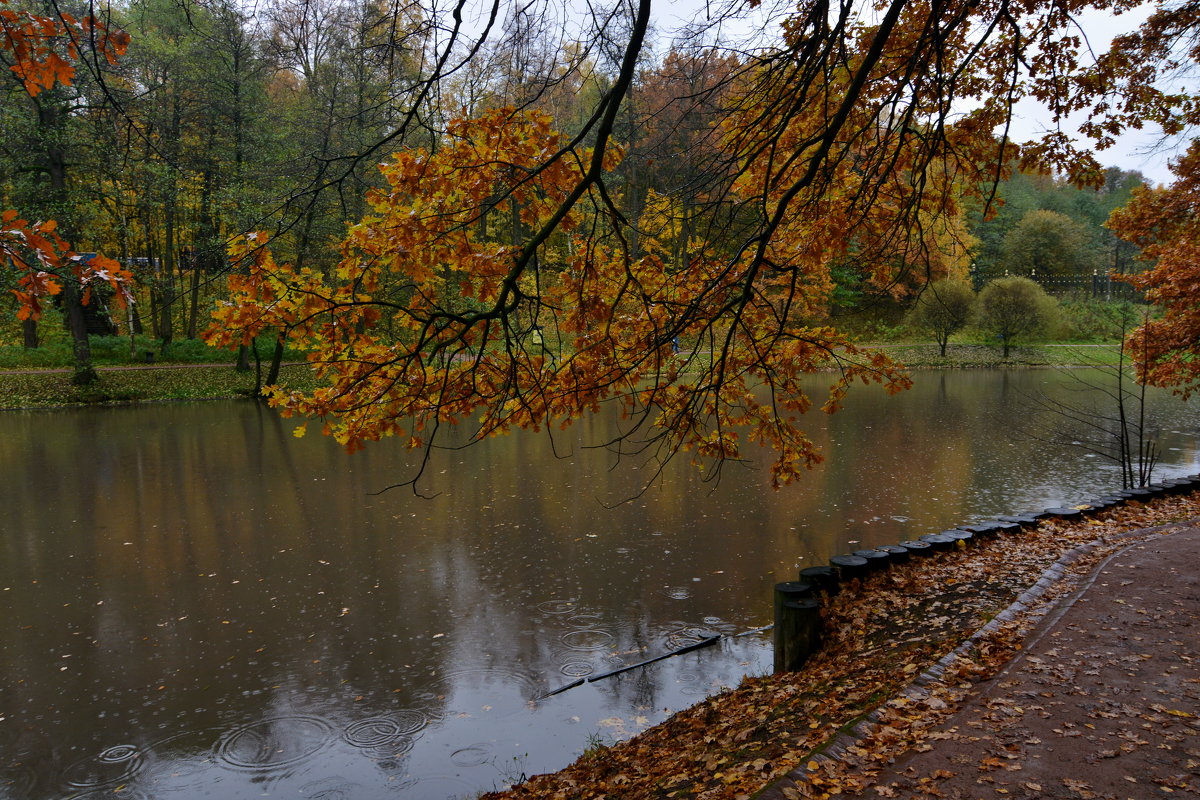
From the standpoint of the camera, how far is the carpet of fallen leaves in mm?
3105

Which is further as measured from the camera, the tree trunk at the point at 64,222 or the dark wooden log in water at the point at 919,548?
the tree trunk at the point at 64,222

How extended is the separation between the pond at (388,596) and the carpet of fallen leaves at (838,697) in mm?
497

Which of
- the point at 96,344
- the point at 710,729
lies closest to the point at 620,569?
the point at 710,729

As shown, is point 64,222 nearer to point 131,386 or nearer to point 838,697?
point 131,386

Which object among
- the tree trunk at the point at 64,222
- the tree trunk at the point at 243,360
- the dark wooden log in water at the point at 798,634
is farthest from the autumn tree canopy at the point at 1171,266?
the tree trunk at the point at 243,360

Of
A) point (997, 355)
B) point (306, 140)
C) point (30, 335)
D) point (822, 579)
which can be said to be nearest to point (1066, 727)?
point (822, 579)

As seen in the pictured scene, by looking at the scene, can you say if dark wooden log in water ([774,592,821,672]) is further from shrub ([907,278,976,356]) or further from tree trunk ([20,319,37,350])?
shrub ([907,278,976,356])

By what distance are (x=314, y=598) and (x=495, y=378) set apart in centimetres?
362

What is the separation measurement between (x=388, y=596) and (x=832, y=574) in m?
3.74

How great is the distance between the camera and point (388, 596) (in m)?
6.53

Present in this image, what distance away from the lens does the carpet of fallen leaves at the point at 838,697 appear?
10.2 feet

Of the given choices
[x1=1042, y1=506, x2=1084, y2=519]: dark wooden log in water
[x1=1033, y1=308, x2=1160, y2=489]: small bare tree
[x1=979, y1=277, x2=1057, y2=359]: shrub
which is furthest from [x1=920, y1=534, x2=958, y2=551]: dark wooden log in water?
[x1=979, y1=277, x2=1057, y2=359]: shrub

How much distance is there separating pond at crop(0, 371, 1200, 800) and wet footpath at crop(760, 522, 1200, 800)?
5.89ft

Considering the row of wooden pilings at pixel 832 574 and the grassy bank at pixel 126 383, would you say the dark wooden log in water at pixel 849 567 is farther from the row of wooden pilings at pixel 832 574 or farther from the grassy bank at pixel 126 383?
the grassy bank at pixel 126 383
